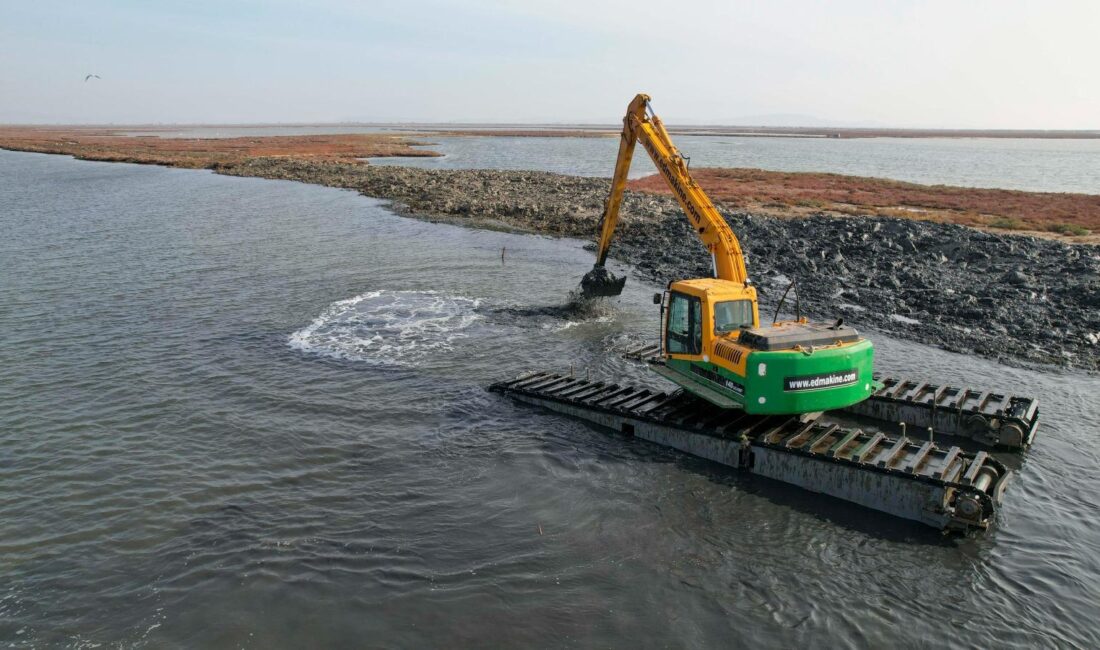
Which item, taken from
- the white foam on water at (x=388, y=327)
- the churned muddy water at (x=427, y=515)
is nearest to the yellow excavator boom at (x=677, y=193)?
the churned muddy water at (x=427, y=515)

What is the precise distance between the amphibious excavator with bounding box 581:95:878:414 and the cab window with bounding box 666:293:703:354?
0.02m

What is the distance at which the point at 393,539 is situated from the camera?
11.4 metres

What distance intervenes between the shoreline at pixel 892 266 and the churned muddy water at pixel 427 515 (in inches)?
108

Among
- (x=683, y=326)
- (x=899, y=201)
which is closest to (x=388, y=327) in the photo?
(x=683, y=326)

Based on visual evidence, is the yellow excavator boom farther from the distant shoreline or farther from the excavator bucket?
the distant shoreline

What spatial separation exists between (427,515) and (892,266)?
2476 cm

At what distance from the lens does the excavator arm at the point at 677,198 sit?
1616 cm

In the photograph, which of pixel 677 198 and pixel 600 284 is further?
pixel 600 284

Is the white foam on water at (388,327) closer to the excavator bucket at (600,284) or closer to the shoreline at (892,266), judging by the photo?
the excavator bucket at (600,284)

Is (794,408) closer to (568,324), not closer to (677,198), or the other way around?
(677,198)

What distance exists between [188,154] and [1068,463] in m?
107

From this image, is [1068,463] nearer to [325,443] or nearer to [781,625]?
[781,625]

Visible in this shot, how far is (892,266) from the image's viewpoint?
1153 inches

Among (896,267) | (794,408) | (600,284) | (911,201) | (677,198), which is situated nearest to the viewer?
(794,408)
